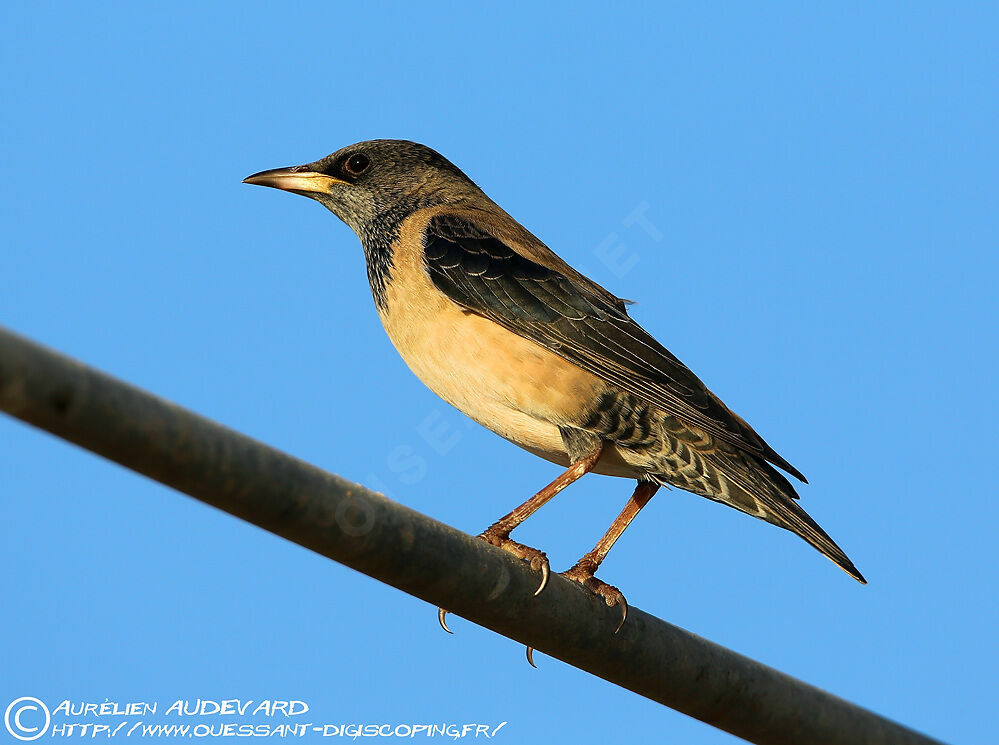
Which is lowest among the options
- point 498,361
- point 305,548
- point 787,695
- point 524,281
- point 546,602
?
point 305,548

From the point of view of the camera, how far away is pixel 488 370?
6562 millimetres

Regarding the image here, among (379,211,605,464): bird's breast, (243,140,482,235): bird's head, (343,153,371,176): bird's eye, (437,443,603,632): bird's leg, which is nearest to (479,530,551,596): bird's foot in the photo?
(437,443,603,632): bird's leg

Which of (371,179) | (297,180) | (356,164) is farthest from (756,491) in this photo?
(297,180)

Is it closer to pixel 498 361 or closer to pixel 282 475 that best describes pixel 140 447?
pixel 282 475

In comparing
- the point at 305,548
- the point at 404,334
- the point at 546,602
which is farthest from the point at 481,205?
the point at 305,548

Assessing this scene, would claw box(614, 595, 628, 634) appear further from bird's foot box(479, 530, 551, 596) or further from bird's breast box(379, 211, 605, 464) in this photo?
bird's breast box(379, 211, 605, 464)

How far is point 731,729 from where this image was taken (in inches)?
185

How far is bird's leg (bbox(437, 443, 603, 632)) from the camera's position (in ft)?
18.0

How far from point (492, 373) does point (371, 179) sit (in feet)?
6.77

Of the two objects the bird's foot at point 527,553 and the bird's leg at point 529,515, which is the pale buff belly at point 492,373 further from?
the bird's foot at point 527,553

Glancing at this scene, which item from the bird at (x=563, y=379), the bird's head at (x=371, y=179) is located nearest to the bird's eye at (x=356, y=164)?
the bird's head at (x=371, y=179)

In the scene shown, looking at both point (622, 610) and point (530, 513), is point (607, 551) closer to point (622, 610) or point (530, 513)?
point (530, 513)

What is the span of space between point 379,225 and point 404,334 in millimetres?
1038

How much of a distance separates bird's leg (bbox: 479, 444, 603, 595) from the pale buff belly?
0.19 meters
